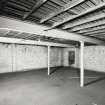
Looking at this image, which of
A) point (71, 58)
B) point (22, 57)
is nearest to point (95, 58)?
point (71, 58)

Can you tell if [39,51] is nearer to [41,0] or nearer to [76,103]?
[76,103]

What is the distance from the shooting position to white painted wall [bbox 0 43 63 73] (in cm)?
643

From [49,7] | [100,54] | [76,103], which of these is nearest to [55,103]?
[76,103]

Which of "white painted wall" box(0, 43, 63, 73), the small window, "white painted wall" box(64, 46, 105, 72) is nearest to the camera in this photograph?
"white painted wall" box(0, 43, 63, 73)

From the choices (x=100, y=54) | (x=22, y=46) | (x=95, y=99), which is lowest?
(x=95, y=99)

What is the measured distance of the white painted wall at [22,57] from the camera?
21.1 feet

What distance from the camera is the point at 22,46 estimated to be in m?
7.22

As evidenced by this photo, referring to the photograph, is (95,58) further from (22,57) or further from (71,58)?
(22,57)

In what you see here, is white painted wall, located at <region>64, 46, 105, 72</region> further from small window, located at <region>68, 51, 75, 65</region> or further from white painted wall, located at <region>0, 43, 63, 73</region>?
white painted wall, located at <region>0, 43, 63, 73</region>

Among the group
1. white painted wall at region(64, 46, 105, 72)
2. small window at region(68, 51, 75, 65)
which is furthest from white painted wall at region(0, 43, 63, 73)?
white painted wall at region(64, 46, 105, 72)

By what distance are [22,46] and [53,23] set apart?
551 centimetres

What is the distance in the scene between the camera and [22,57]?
283 inches

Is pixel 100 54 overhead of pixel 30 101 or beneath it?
overhead

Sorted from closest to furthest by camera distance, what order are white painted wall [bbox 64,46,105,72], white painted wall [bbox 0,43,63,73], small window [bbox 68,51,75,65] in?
white painted wall [bbox 0,43,63,73] → white painted wall [bbox 64,46,105,72] → small window [bbox 68,51,75,65]
